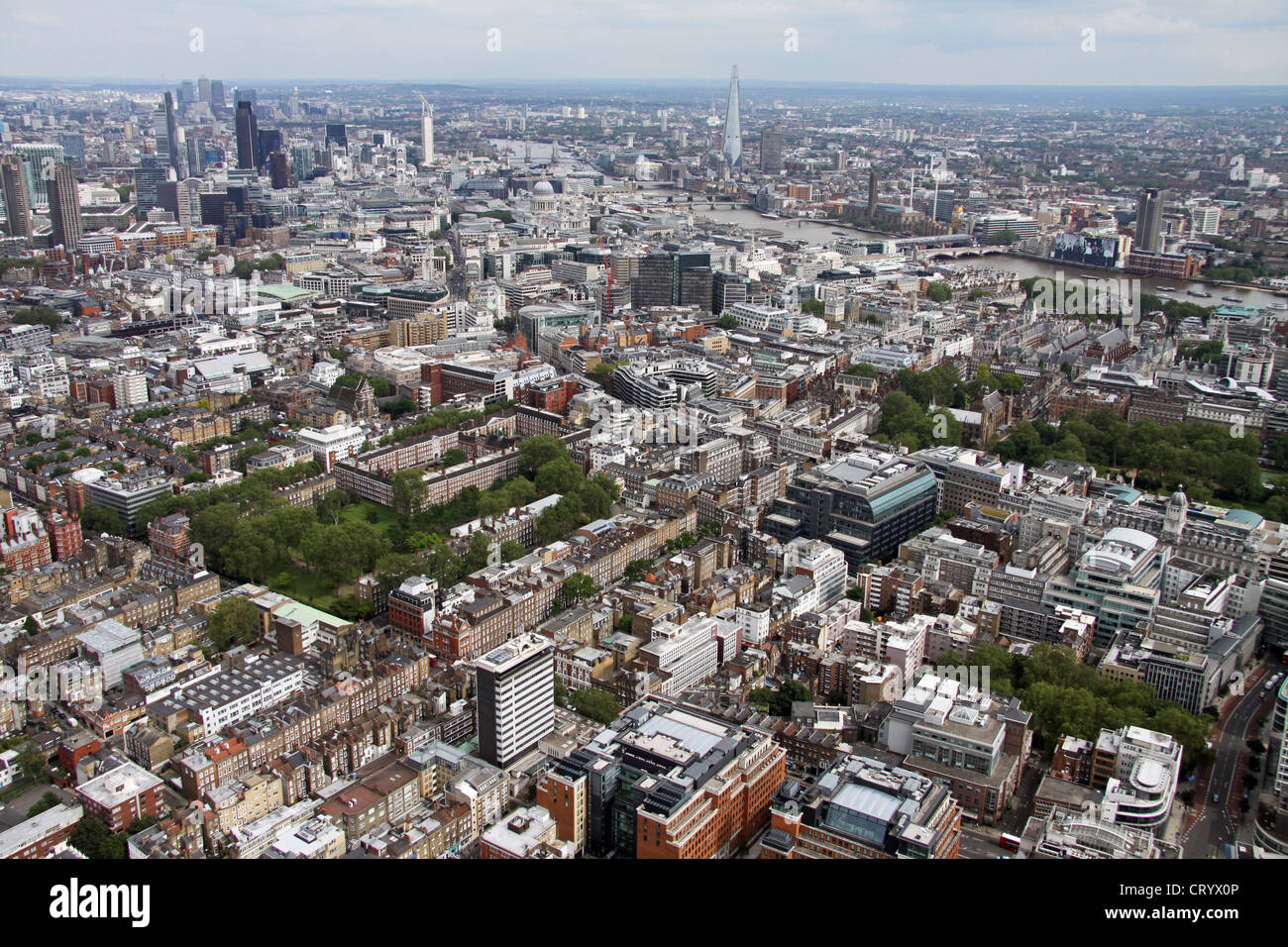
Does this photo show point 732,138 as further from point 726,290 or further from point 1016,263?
point 726,290

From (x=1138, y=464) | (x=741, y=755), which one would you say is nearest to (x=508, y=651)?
(x=741, y=755)

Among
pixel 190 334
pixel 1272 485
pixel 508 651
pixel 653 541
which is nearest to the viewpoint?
pixel 508 651

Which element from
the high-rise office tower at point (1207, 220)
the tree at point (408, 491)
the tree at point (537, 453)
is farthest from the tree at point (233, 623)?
the high-rise office tower at point (1207, 220)

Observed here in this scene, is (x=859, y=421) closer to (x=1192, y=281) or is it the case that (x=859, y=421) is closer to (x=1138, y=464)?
(x=1138, y=464)

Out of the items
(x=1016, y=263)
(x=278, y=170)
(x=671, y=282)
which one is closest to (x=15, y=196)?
(x=278, y=170)
